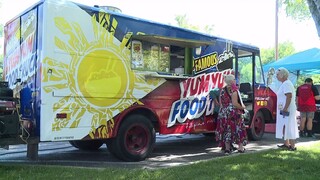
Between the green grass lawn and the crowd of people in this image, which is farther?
the crowd of people

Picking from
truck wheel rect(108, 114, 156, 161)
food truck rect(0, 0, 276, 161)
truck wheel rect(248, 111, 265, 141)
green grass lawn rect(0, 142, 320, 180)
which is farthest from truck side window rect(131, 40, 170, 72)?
truck wheel rect(248, 111, 265, 141)

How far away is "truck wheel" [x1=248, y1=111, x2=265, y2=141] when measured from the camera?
35.8ft

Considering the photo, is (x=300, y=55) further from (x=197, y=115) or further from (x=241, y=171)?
(x=241, y=171)

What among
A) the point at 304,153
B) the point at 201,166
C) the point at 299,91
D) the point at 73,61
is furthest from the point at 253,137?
the point at 73,61

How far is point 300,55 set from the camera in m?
15.3

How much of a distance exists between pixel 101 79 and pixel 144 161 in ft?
6.19

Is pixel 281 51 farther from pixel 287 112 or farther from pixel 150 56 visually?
pixel 150 56

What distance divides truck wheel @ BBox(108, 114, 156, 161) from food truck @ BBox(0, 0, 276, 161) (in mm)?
20

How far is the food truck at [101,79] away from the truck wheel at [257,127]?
2.05m

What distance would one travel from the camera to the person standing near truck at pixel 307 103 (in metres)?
11.7

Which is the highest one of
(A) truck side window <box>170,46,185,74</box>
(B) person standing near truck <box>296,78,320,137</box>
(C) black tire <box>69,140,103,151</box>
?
(A) truck side window <box>170,46,185,74</box>

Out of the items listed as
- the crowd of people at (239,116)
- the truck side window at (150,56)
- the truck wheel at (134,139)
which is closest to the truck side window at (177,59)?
the truck side window at (150,56)

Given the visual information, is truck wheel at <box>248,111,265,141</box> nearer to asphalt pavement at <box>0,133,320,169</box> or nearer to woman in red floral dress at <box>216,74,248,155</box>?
asphalt pavement at <box>0,133,320,169</box>

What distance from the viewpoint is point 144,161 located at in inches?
300
